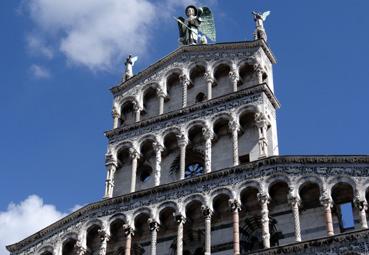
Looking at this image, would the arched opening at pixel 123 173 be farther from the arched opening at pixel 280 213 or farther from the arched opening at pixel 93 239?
the arched opening at pixel 280 213

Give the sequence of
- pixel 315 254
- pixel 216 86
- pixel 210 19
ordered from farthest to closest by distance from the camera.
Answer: pixel 210 19 → pixel 216 86 → pixel 315 254

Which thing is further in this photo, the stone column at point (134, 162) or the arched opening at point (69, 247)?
the stone column at point (134, 162)

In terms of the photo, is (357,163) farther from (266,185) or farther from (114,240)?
(114,240)

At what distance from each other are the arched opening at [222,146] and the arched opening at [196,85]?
1924mm

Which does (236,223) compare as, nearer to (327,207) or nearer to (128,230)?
(327,207)

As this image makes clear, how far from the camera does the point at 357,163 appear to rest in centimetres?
2288

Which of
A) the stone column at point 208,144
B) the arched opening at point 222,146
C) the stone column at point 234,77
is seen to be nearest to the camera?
the stone column at point 208,144

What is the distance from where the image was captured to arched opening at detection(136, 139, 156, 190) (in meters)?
28.2

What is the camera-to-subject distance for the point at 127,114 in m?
30.6

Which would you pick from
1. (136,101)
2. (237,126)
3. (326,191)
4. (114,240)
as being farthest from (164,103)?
(326,191)

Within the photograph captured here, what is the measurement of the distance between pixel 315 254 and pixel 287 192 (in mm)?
2957

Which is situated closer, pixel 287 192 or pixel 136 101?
pixel 287 192

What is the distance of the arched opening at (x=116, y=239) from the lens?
2631 centimetres

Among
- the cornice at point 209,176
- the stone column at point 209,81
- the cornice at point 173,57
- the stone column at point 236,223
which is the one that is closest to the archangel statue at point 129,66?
the cornice at point 173,57
